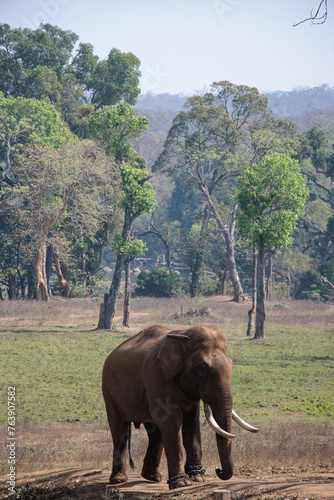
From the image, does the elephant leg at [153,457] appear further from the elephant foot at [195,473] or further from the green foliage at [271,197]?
the green foliage at [271,197]

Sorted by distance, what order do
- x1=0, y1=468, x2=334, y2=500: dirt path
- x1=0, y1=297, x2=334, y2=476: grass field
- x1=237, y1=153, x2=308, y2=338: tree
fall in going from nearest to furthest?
x1=0, y1=468, x2=334, y2=500: dirt path, x1=0, y1=297, x2=334, y2=476: grass field, x1=237, y1=153, x2=308, y2=338: tree

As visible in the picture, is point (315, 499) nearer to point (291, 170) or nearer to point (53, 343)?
point (53, 343)

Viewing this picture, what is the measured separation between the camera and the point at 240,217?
28.8m

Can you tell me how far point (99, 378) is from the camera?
18.2 meters

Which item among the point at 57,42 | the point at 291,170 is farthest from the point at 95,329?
the point at 57,42

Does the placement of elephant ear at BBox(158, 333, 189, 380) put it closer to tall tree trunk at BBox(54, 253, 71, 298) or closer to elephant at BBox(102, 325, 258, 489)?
elephant at BBox(102, 325, 258, 489)

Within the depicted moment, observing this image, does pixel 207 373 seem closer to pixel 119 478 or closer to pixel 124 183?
pixel 119 478

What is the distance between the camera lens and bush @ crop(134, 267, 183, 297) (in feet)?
154

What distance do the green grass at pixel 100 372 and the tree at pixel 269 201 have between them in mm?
3816

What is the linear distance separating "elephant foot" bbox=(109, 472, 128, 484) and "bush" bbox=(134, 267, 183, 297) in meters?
38.2

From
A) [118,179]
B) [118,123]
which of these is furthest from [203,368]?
[118,179]

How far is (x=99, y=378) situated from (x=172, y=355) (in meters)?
11.0

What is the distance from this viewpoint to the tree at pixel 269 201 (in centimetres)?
2795

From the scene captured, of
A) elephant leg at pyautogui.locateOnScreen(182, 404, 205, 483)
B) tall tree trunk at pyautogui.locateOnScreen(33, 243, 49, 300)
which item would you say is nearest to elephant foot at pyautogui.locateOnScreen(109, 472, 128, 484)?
elephant leg at pyautogui.locateOnScreen(182, 404, 205, 483)
